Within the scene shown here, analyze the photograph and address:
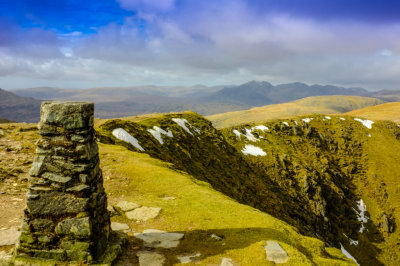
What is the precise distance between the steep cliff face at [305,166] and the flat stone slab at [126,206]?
26.9 meters

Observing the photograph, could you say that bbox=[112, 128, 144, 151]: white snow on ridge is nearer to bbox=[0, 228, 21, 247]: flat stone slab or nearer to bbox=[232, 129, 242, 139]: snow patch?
bbox=[0, 228, 21, 247]: flat stone slab

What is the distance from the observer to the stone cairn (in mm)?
13523

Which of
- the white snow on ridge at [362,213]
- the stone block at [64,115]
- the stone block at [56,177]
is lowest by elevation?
the white snow on ridge at [362,213]

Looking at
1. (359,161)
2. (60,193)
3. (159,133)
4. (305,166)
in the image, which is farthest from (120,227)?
(359,161)

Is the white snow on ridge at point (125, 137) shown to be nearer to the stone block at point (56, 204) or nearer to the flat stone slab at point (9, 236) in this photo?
the flat stone slab at point (9, 236)

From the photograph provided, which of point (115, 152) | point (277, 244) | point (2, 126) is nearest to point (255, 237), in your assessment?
point (277, 244)

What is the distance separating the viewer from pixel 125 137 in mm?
55188

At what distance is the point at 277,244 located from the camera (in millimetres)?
18531

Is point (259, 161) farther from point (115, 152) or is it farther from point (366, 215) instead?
point (115, 152)

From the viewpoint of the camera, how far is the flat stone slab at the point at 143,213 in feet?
71.4

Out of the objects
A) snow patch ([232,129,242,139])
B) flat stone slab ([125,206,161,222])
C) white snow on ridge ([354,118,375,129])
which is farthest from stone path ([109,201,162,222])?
white snow on ridge ([354,118,375,129])

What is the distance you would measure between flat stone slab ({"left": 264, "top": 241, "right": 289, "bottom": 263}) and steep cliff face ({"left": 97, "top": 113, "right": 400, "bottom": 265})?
38940 millimetres

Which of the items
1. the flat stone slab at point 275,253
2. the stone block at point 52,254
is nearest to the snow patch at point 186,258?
the flat stone slab at point 275,253

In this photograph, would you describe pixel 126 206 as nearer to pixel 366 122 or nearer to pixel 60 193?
pixel 60 193
